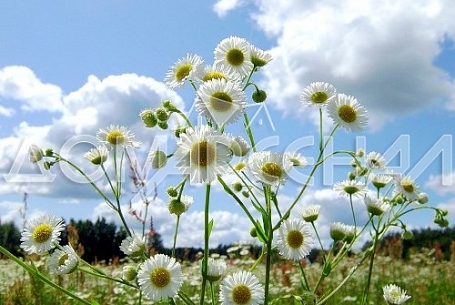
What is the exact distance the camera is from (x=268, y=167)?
1710mm

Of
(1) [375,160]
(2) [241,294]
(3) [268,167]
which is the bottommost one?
(2) [241,294]

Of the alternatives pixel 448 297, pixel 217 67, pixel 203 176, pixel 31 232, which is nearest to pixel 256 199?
pixel 203 176

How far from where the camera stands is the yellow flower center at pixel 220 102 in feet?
5.52

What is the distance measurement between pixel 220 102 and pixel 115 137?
61 centimetres

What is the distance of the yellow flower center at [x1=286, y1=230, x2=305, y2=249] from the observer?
1.98 m

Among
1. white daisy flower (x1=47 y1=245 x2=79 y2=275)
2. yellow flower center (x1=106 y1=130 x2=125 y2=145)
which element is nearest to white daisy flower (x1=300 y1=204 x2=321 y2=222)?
yellow flower center (x1=106 y1=130 x2=125 y2=145)

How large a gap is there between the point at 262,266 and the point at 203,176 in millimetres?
4955

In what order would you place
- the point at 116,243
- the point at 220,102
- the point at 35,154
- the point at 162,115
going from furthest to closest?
the point at 116,243 < the point at 35,154 < the point at 162,115 < the point at 220,102

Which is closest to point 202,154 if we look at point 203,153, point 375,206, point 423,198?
point 203,153

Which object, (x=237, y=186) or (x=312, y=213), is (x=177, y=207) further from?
(x=312, y=213)

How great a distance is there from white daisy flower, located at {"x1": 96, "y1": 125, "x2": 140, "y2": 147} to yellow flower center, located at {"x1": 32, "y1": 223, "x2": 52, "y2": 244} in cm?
35

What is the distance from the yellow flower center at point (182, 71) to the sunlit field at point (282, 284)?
4.32 ft

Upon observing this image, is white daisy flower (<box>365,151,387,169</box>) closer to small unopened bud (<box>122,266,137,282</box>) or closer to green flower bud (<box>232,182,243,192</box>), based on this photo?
green flower bud (<box>232,182,243,192</box>)

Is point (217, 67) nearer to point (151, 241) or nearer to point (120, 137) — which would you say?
point (120, 137)
